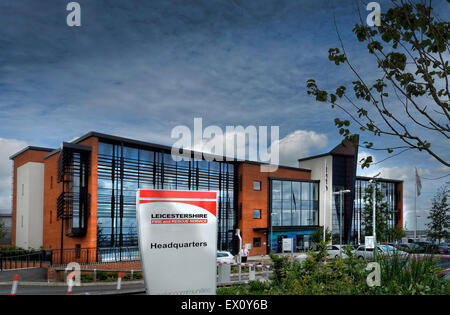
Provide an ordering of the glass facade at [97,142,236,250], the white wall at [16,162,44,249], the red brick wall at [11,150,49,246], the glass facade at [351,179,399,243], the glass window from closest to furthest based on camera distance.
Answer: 1. the glass facade at [97,142,236,250]
2. the white wall at [16,162,44,249]
3. the red brick wall at [11,150,49,246]
4. the glass window
5. the glass facade at [351,179,399,243]

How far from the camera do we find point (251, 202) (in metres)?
44.2

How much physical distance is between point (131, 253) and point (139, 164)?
25.7ft

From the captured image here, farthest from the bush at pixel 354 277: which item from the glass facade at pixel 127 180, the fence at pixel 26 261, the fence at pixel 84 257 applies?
the glass facade at pixel 127 180

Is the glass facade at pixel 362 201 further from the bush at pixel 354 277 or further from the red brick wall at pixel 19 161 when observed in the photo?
the bush at pixel 354 277

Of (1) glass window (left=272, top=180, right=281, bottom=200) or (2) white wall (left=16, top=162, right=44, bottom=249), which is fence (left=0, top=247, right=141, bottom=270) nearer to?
(2) white wall (left=16, top=162, right=44, bottom=249)

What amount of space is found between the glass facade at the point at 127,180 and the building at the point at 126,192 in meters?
0.08

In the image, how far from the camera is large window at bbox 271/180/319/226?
46.8 m

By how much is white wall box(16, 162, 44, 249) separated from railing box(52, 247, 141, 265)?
11.7 m

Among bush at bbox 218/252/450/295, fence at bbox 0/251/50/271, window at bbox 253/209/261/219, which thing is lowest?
fence at bbox 0/251/50/271

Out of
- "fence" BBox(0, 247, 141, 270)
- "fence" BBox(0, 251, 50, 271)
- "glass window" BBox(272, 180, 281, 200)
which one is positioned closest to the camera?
"fence" BBox(0, 251, 50, 271)

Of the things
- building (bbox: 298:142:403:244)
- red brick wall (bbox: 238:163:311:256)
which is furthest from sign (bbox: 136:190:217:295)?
building (bbox: 298:142:403:244)

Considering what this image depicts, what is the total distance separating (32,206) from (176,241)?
37.8 meters

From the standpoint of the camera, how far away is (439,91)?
24.2ft
